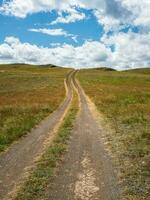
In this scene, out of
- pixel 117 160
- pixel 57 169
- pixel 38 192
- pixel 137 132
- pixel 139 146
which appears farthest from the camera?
pixel 137 132

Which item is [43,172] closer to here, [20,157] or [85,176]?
[85,176]

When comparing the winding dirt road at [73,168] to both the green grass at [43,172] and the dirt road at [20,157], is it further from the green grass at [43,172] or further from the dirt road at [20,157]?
the green grass at [43,172]

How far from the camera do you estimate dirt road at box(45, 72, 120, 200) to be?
10.8 meters

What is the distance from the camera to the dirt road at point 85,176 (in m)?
10.8

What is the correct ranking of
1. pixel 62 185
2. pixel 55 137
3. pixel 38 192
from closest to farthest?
1. pixel 38 192
2. pixel 62 185
3. pixel 55 137

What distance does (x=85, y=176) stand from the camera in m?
12.7

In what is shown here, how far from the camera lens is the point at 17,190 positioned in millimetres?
11109

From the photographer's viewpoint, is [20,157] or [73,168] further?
[20,157]

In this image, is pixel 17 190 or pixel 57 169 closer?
pixel 17 190

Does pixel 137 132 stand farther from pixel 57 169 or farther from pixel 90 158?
pixel 57 169

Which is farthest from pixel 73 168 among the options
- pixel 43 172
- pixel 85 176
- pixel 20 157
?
pixel 20 157

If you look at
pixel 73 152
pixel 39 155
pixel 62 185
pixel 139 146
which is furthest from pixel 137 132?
pixel 62 185

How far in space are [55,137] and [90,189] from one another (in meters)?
9.30

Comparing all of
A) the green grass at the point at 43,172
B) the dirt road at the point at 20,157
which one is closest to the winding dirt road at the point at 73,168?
the dirt road at the point at 20,157
